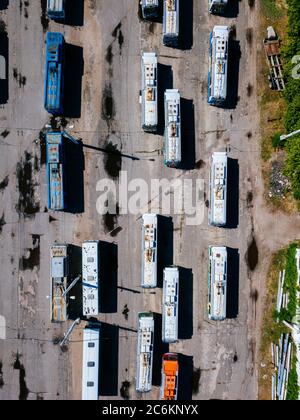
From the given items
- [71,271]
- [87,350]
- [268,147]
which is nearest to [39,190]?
[71,271]

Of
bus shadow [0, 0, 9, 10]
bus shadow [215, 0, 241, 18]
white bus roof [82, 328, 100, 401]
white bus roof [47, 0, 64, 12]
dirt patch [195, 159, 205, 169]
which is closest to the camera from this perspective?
white bus roof [47, 0, 64, 12]

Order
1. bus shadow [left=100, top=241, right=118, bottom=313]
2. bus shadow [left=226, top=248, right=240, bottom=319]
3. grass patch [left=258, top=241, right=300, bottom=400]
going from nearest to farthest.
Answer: bus shadow [left=100, top=241, right=118, bottom=313] → bus shadow [left=226, top=248, right=240, bottom=319] → grass patch [left=258, top=241, right=300, bottom=400]

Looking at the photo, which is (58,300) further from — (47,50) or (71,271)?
(47,50)

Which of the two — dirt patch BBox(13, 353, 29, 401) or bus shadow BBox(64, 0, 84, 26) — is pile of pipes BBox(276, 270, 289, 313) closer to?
dirt patch BBox(13, 353, 29, 401)

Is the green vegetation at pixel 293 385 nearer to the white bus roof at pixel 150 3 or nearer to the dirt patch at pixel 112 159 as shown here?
the dirt patch at pixel 112 159

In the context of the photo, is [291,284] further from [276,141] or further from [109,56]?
[109,56]

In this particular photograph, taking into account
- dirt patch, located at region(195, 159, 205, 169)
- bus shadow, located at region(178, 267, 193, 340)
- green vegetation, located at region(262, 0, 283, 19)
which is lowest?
bus shadow, located at region(178, 267, 193, 340)

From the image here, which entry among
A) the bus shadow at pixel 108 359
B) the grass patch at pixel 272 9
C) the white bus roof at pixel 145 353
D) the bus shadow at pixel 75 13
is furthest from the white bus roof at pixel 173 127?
the bus shadow at pixel 108 359

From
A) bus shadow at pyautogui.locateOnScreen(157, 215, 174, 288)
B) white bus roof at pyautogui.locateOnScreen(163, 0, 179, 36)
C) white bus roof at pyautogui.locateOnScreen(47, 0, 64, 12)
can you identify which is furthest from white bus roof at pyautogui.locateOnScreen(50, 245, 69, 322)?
white bus roof at pyautogui.locateOnScreen(163, 0, 179, 36)
